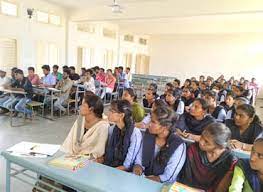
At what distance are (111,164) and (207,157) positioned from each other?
2.62 feet

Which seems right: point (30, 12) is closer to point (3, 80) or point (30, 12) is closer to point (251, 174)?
A: point (3, 80)

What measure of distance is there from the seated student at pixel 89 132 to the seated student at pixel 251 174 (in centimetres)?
106

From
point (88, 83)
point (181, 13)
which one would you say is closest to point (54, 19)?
point (88, 83)

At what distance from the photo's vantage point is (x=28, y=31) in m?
7.43

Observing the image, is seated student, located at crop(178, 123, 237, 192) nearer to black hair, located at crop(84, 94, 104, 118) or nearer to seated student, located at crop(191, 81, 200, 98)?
black hair, located at crop(84, 94, 104, 118)

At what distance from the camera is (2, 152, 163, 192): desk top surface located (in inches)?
52.4

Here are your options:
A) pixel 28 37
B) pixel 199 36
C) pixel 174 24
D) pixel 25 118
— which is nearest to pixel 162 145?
pixel 25 118

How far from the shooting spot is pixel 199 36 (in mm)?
13164

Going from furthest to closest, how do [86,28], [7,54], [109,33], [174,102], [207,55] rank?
[207,55] → [109,33] → [86,28] → [7,54] → [174,102]

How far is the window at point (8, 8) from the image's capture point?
662 cm

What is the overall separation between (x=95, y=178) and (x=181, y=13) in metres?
6.25

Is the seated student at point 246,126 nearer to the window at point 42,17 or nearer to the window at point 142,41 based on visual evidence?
the window at point 42,17

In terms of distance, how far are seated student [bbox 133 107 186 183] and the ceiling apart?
534 cm

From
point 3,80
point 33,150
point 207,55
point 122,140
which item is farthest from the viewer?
point 207,55
